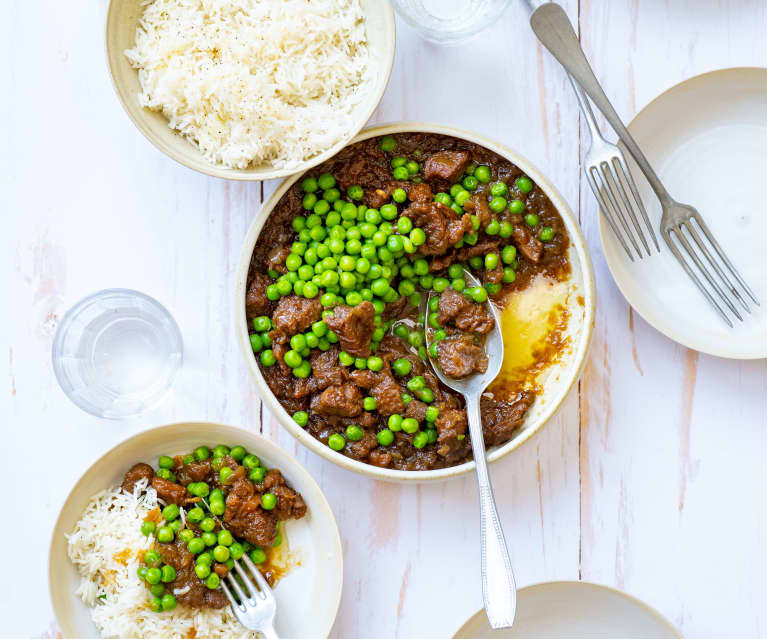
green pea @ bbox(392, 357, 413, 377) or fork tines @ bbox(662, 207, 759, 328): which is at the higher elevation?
fork tines @ bbox(662, 207, 759, 328)

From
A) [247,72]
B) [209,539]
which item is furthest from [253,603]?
[247,72]

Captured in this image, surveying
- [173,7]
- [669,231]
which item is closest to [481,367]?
[669,231]

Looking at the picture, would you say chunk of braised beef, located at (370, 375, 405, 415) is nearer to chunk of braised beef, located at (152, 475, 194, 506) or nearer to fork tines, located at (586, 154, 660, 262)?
chunk of braised beef, located at (152, 475, 194, 506)

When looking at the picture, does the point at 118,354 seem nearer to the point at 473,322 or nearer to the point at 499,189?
the point at 473,322

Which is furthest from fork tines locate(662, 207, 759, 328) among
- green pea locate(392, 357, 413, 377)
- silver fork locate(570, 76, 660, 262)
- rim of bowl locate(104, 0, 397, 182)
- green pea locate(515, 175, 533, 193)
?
rim of bowl locate(104, 0, 397, 182)

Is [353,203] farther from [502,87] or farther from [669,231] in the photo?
[669,231]

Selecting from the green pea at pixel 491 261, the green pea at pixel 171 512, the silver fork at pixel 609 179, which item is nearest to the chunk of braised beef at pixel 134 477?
the green pea at pixel 171 512
